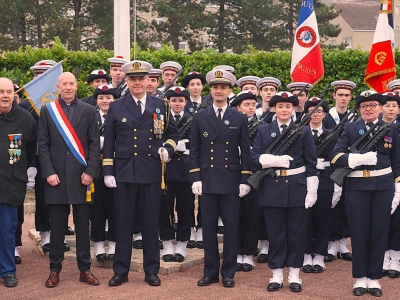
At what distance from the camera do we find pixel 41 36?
→ 92.3 ft

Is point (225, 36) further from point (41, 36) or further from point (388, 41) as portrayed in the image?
point (388, 41)

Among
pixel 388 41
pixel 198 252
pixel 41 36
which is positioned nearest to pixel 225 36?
pixel 41 36

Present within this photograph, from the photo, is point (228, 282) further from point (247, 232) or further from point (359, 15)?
point (359, 15)

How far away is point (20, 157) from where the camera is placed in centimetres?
770

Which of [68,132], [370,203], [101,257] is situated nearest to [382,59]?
[370,203]

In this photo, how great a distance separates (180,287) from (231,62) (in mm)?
7262

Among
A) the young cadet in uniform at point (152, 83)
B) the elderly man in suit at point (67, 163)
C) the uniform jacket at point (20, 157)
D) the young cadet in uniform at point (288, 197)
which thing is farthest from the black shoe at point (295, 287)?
the young cadet in uniform at point (152, 83)

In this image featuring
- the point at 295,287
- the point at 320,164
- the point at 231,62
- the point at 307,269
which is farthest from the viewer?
the point at 231,62

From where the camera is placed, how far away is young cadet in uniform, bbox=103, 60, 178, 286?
7684 millimetres

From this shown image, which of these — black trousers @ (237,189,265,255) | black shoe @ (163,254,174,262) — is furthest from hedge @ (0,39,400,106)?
black shoe @ (163,254,174,262)

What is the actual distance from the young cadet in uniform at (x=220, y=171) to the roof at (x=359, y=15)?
166 feet

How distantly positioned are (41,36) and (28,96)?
20270 mm

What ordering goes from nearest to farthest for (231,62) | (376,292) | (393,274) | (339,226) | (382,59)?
(376,292), (393,274), (339,226), (382,59), (231,62)

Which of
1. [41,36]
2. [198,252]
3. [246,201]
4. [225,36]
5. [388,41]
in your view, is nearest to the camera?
[246,201]
